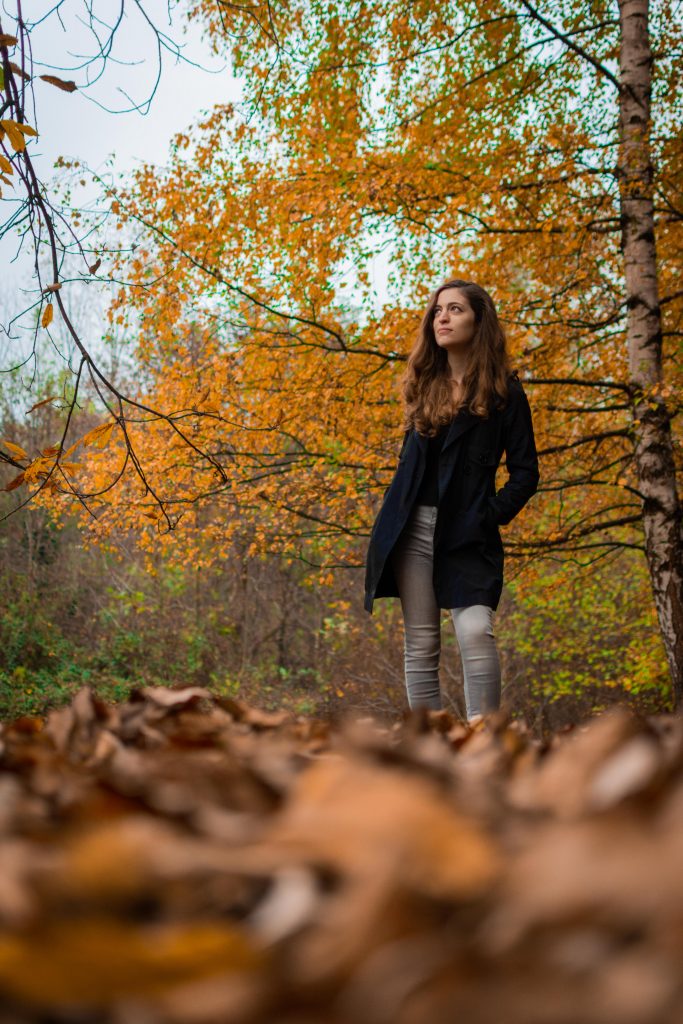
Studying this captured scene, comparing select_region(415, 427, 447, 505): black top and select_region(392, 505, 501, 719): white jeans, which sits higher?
select_region(415, 427, 447, 505): black top

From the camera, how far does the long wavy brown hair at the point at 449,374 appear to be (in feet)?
12.6

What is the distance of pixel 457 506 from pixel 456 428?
351 millimetres

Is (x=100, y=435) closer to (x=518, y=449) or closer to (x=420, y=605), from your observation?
(x=420, y=605)

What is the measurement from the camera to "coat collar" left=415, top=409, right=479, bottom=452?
375 cm

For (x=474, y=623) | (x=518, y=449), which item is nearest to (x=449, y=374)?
(x=518, y=449)

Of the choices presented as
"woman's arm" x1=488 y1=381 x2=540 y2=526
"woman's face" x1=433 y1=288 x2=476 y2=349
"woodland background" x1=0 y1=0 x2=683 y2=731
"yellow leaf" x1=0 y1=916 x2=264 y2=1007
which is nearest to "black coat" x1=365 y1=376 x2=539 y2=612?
"woman's arm" x1=488 y1=381 x2=540 y2=526

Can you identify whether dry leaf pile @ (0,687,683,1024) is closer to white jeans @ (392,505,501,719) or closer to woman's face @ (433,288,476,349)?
white jeans @ (392,505,501,719)

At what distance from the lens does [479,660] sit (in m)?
3.41

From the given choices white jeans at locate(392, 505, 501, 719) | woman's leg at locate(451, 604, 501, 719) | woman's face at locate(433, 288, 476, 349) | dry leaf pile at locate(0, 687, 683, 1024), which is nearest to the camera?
dry leaf pile at locate(0, 687, 683, 1024)

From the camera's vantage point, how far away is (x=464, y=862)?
0.38m

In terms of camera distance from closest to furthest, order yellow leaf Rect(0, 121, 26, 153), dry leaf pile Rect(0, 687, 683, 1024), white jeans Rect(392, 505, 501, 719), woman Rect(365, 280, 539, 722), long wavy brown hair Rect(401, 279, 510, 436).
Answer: dry leaf pile Rect(0, 687, 683, 1024) < yellow leaf Rect(0, 121, 26, 153) < woman Rect(365, 280, 539, 722) < white jeans Rect(392, 505, 501, 719) < long wavy brown hair Rect(401, 279, 510, 436)

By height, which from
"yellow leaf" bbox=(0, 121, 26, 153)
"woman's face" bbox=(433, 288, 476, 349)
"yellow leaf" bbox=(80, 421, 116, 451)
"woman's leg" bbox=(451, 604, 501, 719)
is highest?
"woman's face" bbox=(433, 288, 476, 349)

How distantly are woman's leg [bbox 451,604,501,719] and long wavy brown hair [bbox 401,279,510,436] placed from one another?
879 mm

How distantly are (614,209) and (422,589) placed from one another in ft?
13.3
